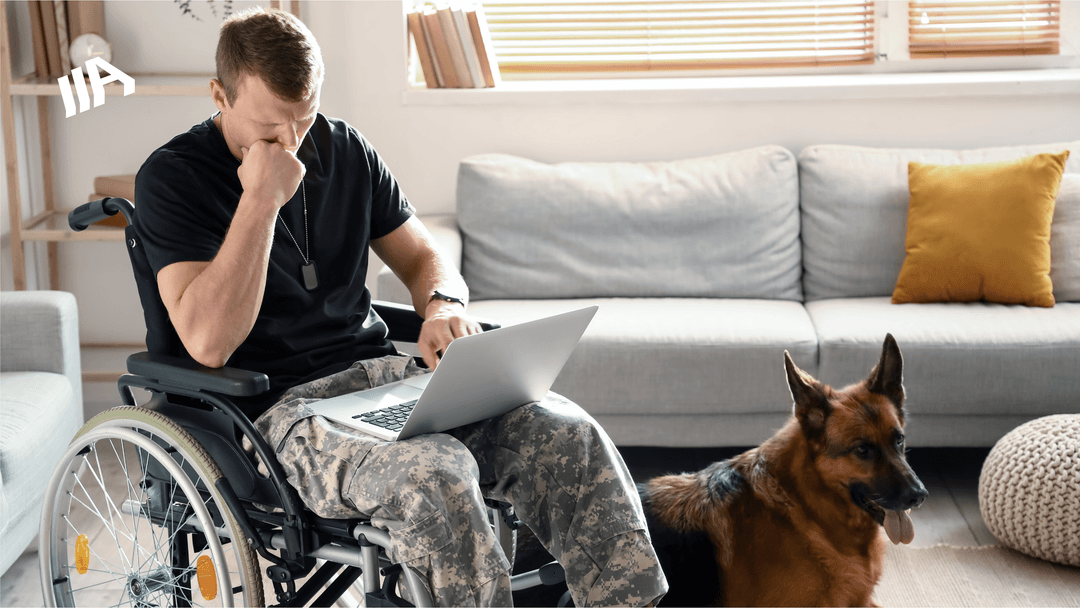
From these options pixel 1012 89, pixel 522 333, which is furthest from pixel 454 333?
pixel 1012 89

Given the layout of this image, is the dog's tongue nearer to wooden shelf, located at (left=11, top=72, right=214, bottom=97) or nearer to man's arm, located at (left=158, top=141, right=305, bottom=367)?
man's arm, located at (left=158, top=141, right=305, bottom=367)

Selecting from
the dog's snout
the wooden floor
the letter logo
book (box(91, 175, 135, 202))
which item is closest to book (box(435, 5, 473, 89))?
the letter logo

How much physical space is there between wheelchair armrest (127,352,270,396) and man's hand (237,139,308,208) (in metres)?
0.25

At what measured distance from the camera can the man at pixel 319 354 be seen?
1.21 meters

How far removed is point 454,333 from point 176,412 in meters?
0.43

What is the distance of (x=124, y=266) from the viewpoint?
3238mm

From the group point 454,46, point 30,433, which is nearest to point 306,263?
point 30,433

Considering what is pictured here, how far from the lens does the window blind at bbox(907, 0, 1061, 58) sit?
3223mm

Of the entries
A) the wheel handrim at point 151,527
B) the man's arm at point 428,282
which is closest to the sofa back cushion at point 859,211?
the man's arm at point 428,282

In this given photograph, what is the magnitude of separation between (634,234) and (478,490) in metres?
1.71

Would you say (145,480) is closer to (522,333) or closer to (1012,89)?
(522,333)

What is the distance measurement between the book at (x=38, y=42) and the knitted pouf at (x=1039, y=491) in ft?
9.49

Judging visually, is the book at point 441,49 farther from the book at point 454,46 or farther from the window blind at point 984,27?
the window blind at point 984,27

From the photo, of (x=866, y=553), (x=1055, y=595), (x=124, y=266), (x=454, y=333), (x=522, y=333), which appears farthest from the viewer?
(x=124, y=266)
